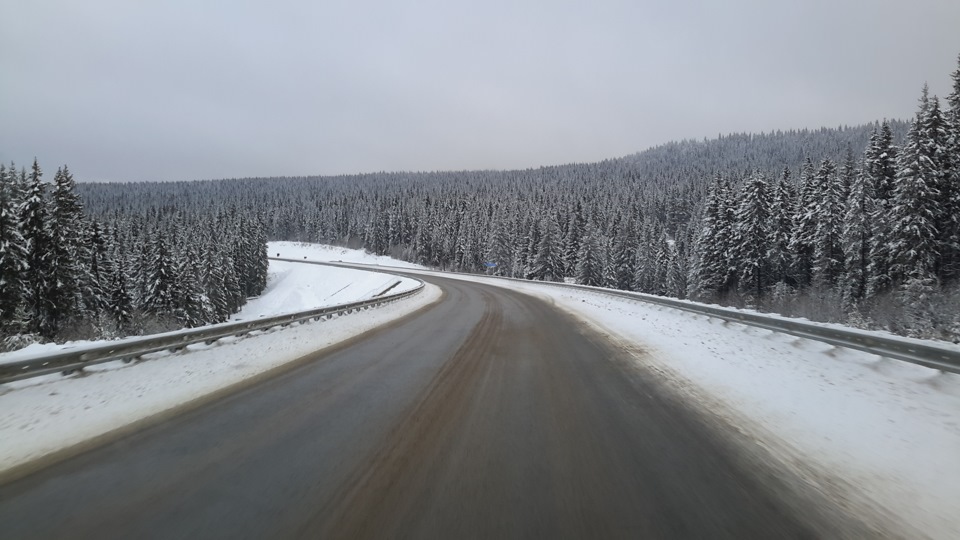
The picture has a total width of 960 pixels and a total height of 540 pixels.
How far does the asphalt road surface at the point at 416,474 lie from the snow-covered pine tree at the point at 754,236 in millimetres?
39160

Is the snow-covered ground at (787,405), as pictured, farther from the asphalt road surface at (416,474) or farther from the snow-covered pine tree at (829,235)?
the snow-covered pine tree at (829,235)

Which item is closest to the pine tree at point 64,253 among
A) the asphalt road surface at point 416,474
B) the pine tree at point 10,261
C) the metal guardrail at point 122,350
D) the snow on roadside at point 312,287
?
the pine tree at point 10,261

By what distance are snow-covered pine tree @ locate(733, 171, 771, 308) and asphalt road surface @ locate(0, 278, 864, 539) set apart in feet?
128

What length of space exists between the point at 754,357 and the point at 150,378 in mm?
A: 10919

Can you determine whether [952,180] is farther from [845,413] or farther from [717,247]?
[845,413]

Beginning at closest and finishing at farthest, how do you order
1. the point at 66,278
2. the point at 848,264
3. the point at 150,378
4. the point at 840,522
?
1. the point at 840,522
2. the point at 150,378
3. the point at 66,278
4. the point at 848,264

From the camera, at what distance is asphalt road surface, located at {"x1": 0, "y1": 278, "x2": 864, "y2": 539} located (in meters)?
3.40

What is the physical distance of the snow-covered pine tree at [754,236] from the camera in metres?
40.8

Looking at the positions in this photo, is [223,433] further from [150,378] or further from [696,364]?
[696,364]

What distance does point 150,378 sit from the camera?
309 inches

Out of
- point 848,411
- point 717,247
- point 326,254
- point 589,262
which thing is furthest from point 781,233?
point 326,254

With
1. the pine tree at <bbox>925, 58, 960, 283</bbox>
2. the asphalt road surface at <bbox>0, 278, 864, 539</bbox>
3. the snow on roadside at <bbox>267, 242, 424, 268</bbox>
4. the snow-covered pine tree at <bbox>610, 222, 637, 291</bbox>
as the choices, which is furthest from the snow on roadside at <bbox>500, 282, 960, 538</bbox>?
the snow on roadside at <bbox>267, 242, 424, 268</bbox>

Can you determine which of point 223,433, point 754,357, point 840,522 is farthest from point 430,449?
point 754,357

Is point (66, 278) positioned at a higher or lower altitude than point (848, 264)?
lower
